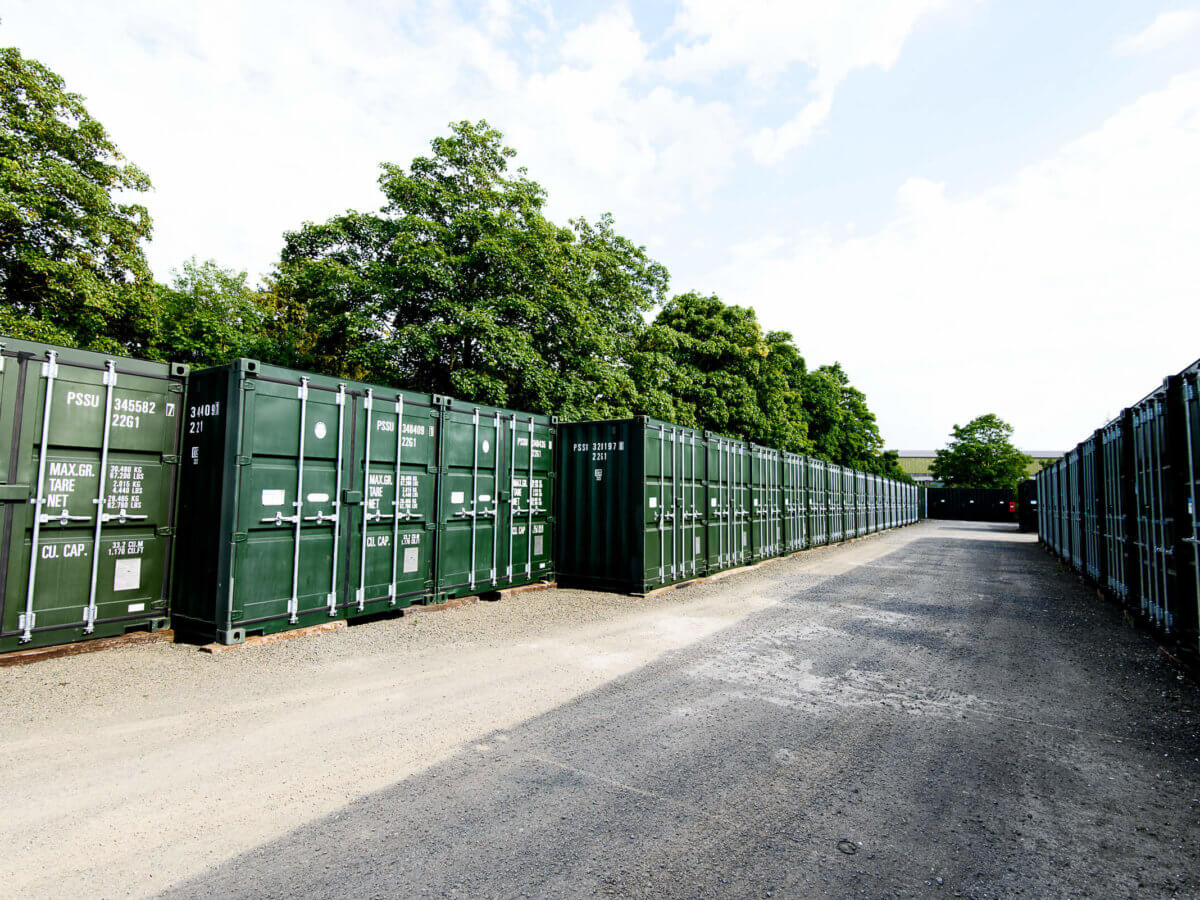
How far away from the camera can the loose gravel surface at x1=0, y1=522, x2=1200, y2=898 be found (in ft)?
9.84

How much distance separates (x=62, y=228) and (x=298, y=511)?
1959 cm

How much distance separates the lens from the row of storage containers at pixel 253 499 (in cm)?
632

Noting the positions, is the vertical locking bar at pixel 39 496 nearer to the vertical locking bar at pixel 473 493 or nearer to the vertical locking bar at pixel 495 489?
the vertical locking bar at pixel 473 493

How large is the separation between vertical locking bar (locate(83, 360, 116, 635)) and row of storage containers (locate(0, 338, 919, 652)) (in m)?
0.01

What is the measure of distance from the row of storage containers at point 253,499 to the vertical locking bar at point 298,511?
0.02 metres

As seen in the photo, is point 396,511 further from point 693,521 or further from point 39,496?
point 693,521

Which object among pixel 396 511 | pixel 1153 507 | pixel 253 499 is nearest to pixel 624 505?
pixel 396 511

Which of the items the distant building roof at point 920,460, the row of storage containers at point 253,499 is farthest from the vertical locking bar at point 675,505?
the distant building roof at point 920,460

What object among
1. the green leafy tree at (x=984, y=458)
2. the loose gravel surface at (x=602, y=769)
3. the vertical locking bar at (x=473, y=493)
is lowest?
the loose gravel surface at (x=602, y=769)

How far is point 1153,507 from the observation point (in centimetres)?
767

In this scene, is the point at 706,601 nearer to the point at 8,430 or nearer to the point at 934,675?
the point at 934,675

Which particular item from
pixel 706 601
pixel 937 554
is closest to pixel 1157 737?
pixel 706 601

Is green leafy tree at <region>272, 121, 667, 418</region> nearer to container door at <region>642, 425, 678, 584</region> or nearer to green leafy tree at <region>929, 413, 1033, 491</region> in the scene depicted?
container door at <region>642, 425, 678, 584</region>

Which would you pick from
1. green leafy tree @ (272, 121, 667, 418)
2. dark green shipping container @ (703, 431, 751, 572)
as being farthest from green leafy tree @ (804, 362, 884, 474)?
dark green shipping container @ (703, 431, 751, 572)
